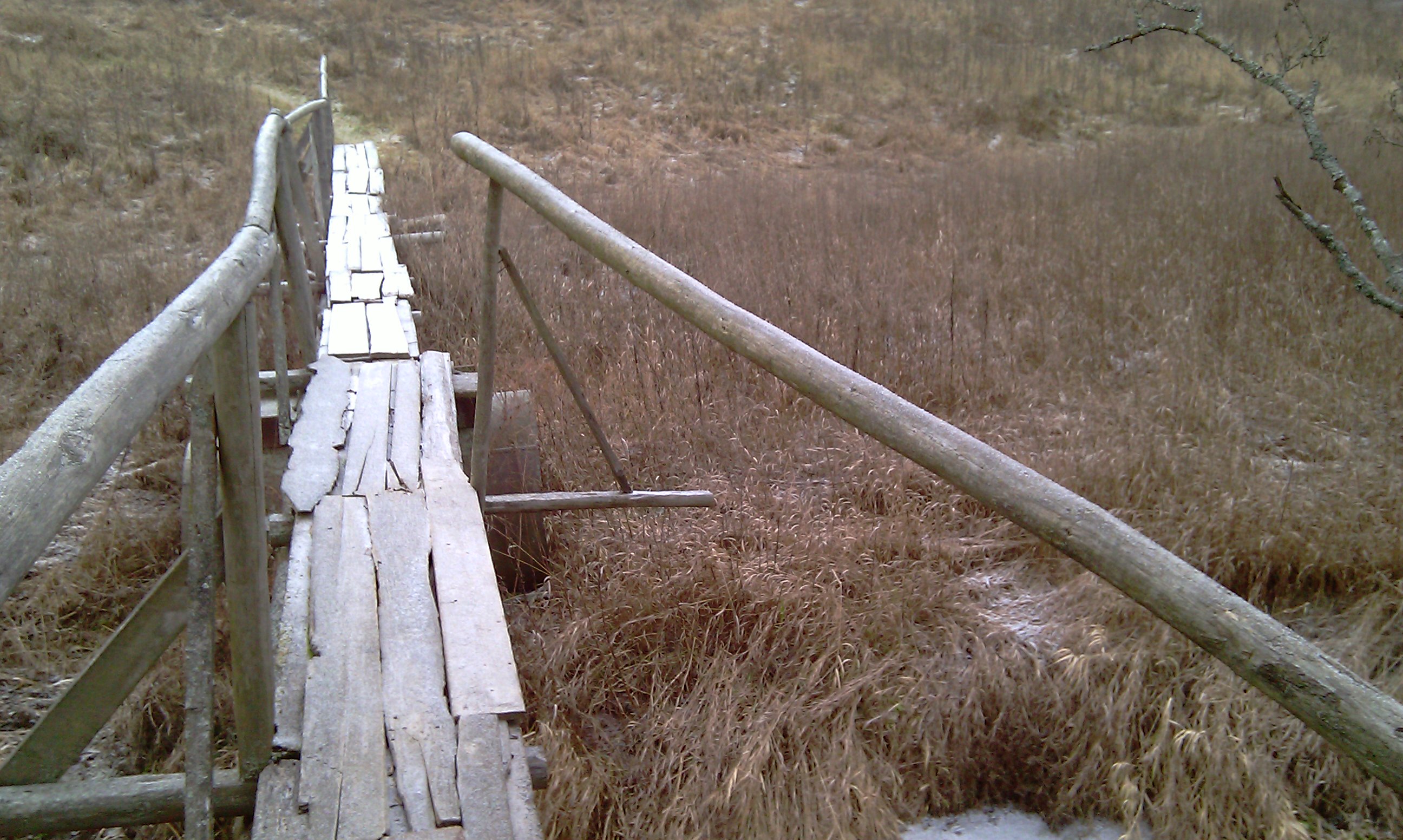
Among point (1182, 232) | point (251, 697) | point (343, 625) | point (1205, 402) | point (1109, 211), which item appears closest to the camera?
point (251, 697)

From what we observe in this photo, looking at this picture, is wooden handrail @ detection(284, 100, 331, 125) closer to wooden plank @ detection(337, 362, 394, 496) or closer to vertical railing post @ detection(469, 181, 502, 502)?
wooden plank @ detection(337, 362, 394, 496)

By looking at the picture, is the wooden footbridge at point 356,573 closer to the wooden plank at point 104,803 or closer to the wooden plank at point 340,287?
the wooden plank at point 104,803

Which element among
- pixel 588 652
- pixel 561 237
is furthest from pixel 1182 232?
pixel 588 652

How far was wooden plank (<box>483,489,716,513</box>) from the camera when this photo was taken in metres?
2.65

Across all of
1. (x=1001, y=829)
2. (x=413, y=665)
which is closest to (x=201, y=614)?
(x=413, y=665)

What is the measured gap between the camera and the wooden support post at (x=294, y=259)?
9.67 feet

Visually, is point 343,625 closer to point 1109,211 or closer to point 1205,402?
point 1205,402

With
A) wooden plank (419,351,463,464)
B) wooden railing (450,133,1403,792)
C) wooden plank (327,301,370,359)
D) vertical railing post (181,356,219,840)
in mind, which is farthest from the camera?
wooden plank (327,301,370,359)

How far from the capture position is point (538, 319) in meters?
2.58

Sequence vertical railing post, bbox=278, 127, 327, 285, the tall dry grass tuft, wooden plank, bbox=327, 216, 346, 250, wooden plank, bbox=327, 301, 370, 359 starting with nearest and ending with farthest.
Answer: the tall dry grass tuft
wooden plank, bbox=327, 301, 370, 359
vertical railing post, bbox=278, 127, 327, 285
wooden plank, bbox=327, 216, 346, 250

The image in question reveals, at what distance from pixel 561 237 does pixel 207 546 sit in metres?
5.40

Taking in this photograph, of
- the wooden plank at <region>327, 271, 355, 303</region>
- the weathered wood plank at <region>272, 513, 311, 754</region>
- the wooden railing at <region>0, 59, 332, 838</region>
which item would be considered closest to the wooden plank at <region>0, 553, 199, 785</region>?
the wooden railing at <region>0, 59, 332, 838</region>

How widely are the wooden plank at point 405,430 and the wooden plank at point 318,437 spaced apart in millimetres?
140

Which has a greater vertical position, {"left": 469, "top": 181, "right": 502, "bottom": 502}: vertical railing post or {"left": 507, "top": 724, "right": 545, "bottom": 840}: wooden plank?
{"left": 469, "top": 181, "right": 502, "bottom": 502}: vertical railing post
